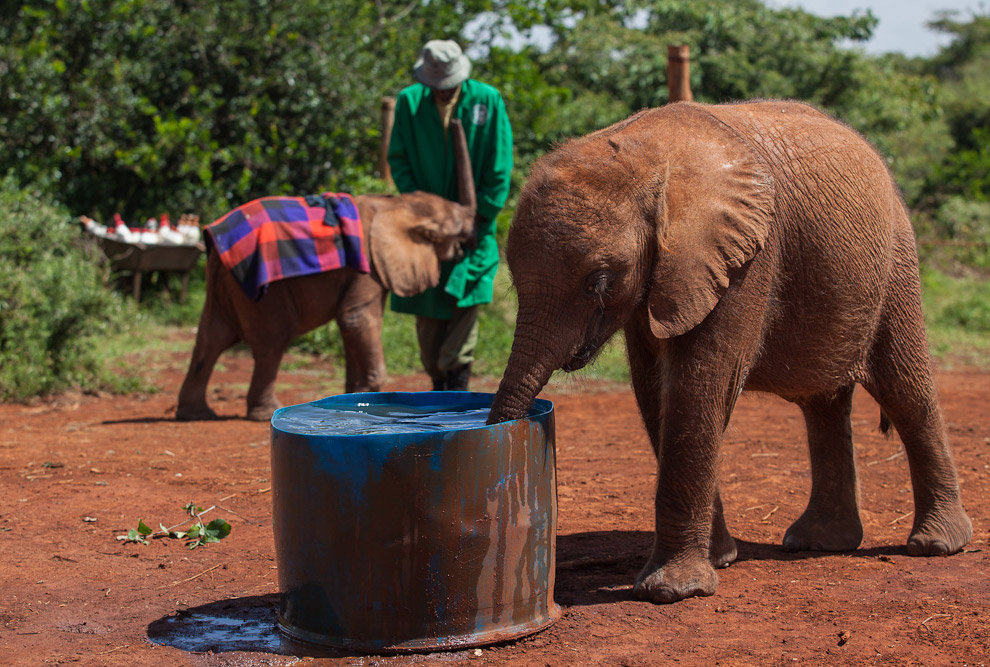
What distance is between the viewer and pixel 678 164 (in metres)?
3.85

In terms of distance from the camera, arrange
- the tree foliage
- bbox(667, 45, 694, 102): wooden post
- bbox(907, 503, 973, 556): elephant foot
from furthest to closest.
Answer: the tree foliage → bbox(667, 45, 694, 102): wooden post → bbox(907, 503, 973, 556): elephant foot

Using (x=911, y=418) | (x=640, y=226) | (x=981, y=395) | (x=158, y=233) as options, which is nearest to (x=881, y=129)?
(x=981, y=395)

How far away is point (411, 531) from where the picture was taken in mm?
3373

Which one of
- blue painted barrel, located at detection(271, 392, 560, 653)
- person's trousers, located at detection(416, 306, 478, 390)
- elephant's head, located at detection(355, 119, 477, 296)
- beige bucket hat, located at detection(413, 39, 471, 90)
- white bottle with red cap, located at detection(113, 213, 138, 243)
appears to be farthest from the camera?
white bottle with red cap, located at detection(113, 213, 138, 243)

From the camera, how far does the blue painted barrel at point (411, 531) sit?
132 inches

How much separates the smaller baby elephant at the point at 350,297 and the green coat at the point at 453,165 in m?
0.11

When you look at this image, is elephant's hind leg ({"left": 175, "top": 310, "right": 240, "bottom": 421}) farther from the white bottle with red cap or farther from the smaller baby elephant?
the white bottle with red cap

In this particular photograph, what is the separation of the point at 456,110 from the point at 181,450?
2818 millimetres

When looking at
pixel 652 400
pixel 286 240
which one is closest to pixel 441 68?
pixel 286 240

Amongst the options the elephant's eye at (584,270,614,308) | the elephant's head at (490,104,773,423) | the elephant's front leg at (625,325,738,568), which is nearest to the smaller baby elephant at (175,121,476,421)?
the elephant's front leg at (625,325,738,568)

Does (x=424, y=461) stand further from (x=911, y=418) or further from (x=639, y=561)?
(x=911, y=418)

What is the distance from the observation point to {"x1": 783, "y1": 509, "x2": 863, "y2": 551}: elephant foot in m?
4.80

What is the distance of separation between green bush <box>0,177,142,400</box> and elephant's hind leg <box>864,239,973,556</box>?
21.5ft

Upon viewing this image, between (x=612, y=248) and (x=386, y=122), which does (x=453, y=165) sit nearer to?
(x=612, y=248)
